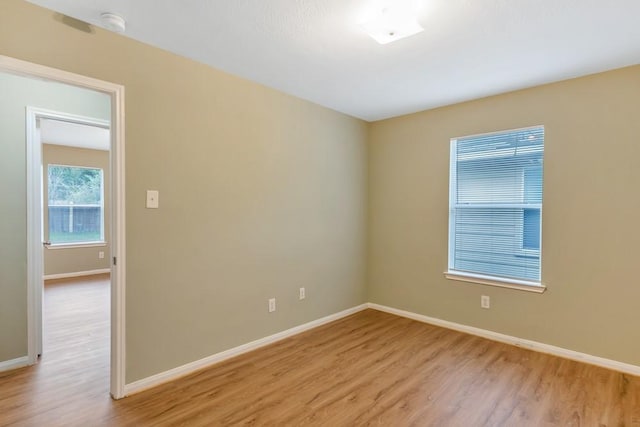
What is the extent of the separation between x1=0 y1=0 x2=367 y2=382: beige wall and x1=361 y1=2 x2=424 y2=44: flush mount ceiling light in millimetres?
1392

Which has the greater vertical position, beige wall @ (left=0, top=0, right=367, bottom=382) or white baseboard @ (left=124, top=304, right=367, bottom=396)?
beige wall @ (left=0, top=0, right=367, bottom=382)

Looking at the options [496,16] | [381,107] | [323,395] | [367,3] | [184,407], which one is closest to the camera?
[367,3]

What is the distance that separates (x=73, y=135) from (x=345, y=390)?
5.85 meters

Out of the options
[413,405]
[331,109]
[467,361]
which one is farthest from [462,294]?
Result: [331,109]

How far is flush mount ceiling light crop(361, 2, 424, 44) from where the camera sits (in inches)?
73.0

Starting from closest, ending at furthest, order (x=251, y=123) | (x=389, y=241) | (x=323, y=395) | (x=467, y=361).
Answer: (x=323, y=395) < (x=467, y=361) < (x=251, y=123) < (x=389, y=241)

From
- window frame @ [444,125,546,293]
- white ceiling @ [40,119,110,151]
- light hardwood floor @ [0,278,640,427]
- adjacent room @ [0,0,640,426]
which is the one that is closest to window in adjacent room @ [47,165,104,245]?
white ceiling @ [40,119,110,151]

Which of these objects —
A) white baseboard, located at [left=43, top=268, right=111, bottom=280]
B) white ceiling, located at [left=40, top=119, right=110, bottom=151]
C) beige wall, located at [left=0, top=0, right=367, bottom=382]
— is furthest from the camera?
white baseboard, located at [left=43, top=268, right=111, bottom=280]

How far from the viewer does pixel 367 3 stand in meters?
1.85

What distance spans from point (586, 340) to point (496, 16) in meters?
2.72

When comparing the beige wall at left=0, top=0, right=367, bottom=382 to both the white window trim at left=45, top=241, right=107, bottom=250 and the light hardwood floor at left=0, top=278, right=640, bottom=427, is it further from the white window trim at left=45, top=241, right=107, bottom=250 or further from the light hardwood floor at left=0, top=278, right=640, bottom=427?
the white window trim at left=45, top=241, right=107, bottom=250

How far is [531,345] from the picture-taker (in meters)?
3.07

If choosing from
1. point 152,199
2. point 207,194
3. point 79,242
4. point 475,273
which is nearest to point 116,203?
point 152,199

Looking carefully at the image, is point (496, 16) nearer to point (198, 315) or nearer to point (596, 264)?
point (596, 264)
